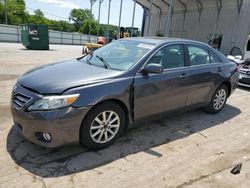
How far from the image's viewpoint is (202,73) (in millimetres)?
4359

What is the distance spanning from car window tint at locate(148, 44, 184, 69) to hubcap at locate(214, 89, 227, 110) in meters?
1.41

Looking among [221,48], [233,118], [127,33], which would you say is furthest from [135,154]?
[127,33]

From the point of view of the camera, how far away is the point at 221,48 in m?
17.0

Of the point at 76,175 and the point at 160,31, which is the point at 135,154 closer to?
the point at 76,175

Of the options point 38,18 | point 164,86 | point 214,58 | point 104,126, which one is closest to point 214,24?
point 214,58

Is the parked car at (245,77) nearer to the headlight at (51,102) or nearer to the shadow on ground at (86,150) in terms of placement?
the shadow on ground at (86,150)

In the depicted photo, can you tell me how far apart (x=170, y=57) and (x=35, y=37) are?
1629cm

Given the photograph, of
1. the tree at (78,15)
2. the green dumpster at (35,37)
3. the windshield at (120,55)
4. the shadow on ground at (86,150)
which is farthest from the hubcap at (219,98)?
the tree at (78,15)

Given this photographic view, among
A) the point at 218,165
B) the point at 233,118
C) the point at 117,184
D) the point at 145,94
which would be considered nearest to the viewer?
the point at 117,184

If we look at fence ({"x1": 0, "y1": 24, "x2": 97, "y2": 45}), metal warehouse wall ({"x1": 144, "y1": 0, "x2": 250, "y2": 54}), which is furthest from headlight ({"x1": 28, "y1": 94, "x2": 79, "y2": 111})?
fence ({"x1": 0, "y1": 24, "x2": 97, "y2": 45})

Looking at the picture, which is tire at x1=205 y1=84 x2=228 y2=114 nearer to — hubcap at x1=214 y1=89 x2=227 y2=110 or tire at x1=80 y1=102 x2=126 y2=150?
hubcap at x1=214 y1=89 x2=227 y2=110

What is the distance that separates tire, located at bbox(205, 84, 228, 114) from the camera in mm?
4893

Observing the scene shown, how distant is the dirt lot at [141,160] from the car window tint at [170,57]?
1132 mm

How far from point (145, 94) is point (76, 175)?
1.50 meters
